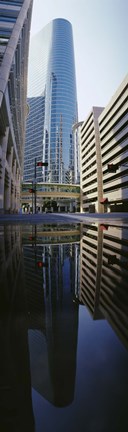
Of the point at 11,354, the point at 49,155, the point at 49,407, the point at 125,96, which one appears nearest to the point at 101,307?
the point at 11,354

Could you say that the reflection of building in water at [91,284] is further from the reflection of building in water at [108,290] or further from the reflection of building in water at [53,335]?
the reflection of building in water at [53,335]

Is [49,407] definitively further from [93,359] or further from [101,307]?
[101,307]

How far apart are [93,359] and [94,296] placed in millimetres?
1016

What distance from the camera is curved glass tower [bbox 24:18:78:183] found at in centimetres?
14450

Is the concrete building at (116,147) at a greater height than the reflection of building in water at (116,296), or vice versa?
the concrete building at (116,147)

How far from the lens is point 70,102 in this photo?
486 ft

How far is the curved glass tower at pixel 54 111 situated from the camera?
144500 mm

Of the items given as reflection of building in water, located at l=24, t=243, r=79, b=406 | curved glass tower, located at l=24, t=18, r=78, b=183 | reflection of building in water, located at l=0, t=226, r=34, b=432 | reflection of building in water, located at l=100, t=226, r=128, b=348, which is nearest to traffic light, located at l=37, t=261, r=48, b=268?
reflection of building in water, located at l=24, t=243, r=79, b=406

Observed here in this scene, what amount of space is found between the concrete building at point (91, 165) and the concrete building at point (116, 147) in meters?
2.04

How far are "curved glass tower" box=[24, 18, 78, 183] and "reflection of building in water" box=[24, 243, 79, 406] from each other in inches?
5517

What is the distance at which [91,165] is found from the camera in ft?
283

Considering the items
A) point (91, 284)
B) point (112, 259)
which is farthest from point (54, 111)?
point (91, 284)

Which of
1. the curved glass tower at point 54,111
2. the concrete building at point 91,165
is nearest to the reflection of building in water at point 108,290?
the concrete building at point 91,165

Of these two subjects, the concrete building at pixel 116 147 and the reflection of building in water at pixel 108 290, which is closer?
the reflection of building in water at pixel 108 290
